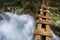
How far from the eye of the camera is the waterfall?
423cm

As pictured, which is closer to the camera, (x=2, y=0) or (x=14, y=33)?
(x=14, y=33)

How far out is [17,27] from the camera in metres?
4.64

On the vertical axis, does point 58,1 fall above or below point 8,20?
above

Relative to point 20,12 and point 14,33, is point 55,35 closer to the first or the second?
point 14,33

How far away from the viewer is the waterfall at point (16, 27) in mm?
4227

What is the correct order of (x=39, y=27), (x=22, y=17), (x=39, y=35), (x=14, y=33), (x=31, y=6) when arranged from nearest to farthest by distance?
(x=39, y=35) → (x=39, y=27) → (x=14, y=33) → (x=22, y=17) → (x=31, y=6)

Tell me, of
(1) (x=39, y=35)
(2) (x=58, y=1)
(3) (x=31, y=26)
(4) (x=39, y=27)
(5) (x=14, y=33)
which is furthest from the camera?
(2) (x=58, y=1)

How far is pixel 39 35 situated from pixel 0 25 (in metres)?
1.37

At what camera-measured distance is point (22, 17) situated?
201 inches

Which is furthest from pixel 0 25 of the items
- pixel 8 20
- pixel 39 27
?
pixel 39 27

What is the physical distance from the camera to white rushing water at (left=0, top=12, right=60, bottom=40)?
423cm

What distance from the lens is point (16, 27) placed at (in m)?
4.64

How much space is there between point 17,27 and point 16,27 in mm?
24

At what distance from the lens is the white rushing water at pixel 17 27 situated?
4227 millimetres
